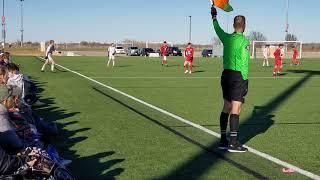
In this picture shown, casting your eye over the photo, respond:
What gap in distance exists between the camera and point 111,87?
63.2 feet

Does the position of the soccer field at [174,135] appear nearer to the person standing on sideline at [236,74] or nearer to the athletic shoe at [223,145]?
the athletic shoe at [223,145]

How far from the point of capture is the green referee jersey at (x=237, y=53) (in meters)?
7.91

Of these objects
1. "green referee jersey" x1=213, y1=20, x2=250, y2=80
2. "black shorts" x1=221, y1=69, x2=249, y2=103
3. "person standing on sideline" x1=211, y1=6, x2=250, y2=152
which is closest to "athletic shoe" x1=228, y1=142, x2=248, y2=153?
"person standing on sideline" x1=211, y1=6, x2=250, y2=152

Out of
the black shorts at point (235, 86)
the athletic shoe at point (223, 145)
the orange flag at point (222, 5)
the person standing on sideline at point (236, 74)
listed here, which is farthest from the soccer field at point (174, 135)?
the orange flag at point (222, 5)

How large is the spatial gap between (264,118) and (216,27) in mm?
3979

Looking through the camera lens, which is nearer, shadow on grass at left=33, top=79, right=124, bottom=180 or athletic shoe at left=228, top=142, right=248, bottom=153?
shadow on grass at left=33, top=79, right=124, bottom=180

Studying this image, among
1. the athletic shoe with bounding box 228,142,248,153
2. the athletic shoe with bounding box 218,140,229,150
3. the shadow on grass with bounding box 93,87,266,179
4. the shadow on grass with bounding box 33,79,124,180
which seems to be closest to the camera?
the shadow on grass with bounding box 33,79,124,180

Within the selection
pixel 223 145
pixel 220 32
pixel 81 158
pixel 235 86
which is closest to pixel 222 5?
pixel 220 32

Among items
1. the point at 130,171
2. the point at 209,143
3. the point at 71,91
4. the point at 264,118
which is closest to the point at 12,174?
the point at 130,171

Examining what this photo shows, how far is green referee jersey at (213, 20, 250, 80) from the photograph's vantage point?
7.91 m

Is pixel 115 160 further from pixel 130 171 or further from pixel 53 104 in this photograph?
pixel 53 104

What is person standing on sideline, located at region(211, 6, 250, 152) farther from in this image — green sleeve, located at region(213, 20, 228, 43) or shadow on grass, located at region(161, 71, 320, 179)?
shadow on grass, located at region(161, 71, 320, 179)

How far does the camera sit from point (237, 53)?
312 inches

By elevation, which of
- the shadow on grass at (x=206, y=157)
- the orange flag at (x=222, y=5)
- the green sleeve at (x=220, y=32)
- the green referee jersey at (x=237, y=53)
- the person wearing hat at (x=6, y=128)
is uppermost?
the orange flag at (x=222, y=5)
